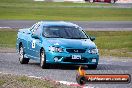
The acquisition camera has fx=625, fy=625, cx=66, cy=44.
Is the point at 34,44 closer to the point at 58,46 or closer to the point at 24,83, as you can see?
the point at 58,46

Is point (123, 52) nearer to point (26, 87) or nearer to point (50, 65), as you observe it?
point (50, 65)

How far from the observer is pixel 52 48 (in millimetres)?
18250

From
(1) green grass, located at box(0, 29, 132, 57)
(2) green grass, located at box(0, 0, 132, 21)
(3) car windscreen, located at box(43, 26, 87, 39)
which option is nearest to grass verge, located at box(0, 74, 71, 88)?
(3) car windscreen, located at box(43, 26, 87, 39)

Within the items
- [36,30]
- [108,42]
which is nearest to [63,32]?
[36,30]

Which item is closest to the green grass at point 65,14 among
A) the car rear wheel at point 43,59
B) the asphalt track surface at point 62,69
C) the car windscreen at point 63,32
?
the asphalt track surface at point 62,69

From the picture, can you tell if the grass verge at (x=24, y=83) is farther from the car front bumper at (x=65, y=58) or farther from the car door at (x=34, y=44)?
the car door at (x=34, y=44)

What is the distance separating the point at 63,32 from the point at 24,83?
261 inches

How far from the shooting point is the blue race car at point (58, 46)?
59.5 feet

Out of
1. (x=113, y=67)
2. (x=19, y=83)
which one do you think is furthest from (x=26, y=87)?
(x=113, y=67)

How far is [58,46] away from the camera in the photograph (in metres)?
18.2

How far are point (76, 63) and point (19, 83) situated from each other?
5355mm

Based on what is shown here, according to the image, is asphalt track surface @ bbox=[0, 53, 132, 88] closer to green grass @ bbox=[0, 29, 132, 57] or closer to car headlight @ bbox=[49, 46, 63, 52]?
car headlight @ bbox=[49, 46, 63, 52]

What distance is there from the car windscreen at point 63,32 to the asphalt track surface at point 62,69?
0.96 m

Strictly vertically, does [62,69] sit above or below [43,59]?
below
